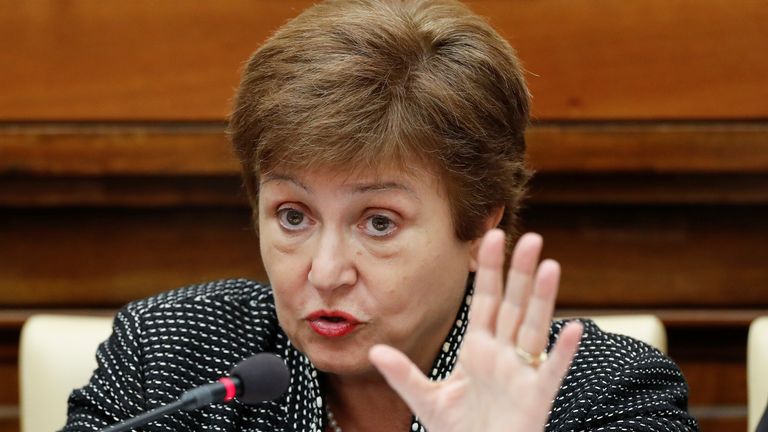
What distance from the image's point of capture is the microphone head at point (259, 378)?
1242mm

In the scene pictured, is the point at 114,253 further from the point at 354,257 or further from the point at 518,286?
the point at 518,286

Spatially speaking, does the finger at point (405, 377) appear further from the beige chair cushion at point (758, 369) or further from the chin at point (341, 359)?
the beige chair cushion at point (758, 369)

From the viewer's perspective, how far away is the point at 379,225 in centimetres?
153

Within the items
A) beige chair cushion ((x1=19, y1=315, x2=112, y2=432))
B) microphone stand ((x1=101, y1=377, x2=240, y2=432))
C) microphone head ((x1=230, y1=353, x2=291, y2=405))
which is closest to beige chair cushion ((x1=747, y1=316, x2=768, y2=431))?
microphone head ((x1=230, y1=353, x2=291, y2=405))

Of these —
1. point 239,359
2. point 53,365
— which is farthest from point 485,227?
point 53,365

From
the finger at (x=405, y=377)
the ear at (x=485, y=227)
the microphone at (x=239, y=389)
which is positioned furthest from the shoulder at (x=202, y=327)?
the finger at (x=405, y=377)

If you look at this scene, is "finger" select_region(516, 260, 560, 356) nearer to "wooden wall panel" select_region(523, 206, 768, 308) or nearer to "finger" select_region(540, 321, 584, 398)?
"finger" select_region(540, 321, 584, 398)

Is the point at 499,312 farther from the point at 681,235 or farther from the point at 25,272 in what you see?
the point at 25,272

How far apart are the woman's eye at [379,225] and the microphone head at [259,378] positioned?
11.5 inches

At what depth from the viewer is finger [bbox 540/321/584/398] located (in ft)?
3.67

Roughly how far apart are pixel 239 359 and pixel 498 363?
68 cm

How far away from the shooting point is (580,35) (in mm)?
2328

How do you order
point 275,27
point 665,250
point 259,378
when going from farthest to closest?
point 665,250 → point 275,27 → point 259,378

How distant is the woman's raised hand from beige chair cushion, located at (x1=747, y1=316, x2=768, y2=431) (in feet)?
2.29
